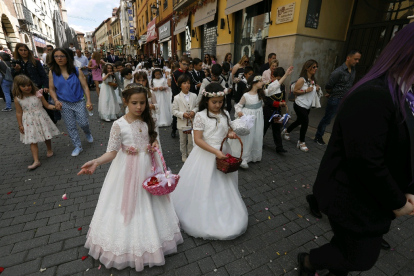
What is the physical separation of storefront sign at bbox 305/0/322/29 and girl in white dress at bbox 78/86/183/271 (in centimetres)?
705

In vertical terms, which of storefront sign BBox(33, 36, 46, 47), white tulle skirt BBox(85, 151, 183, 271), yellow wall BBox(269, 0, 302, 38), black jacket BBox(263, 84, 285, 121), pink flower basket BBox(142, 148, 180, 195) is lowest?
white tulle skirt BBox(85, 151, 183, 271)

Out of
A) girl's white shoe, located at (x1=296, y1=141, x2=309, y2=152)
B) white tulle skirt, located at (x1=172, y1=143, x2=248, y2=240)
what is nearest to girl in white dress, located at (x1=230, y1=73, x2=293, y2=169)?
girl's white shoe, located at (x1=296, y1=141, x2=309, y2=152)

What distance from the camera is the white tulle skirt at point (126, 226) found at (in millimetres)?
2080

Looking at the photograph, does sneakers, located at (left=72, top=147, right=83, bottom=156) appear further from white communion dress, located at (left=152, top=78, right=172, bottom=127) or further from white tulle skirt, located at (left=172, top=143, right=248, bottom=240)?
white tulle skirt, located at (left=172, top=143, right=248, bottom=240)

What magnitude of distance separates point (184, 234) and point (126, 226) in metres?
0.86

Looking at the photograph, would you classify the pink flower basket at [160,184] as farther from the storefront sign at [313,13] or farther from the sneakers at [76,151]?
the storefront sign at [313,13]

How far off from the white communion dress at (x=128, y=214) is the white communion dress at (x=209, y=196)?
0.48 m

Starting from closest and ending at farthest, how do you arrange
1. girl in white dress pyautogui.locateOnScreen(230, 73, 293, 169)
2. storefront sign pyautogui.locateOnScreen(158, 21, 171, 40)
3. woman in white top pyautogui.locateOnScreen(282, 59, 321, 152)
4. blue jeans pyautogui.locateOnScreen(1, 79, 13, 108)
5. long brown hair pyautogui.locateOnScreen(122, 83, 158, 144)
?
long brown hair pyautogui.locateOnScreen(122, 83, 158, 144)
girl in white dress pyautogui.locateOnScreen(230, 73, 293, 169)
woman in white top pyautogui.locateOnScreen(282, 59, 321, 152)
blue jeans pyautogui.locateOnScreen(1, 79, 13, 108)
storefront sign pyautogui.locateOnScreen(158, 21, 171, 40)

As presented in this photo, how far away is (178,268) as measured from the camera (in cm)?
222

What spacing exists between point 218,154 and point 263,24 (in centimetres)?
821

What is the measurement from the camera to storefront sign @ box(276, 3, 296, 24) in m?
6.98

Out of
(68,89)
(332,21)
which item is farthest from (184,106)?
(332,21)

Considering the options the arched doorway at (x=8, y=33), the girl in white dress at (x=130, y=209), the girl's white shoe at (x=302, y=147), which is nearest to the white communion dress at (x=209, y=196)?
the girl in white dress at (x=130, y=209)

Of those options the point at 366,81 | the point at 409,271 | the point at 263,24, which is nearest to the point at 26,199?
the point at 366,81
